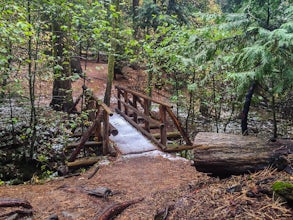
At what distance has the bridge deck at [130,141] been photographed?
7430mm

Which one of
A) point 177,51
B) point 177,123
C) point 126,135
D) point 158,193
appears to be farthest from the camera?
point 126,135

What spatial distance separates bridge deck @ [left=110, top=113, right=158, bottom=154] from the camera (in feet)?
24.4

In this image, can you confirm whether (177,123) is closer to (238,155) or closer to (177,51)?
(177,51)

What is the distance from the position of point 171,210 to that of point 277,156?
145 centimetres

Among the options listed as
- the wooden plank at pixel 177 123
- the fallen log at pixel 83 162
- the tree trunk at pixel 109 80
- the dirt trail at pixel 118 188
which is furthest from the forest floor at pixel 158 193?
the tree trunk at pixel 109 80

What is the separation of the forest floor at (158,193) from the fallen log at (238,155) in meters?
0.12

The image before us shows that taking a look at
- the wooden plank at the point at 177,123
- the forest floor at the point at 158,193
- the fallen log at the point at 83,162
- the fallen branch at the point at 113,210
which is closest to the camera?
the forest floor at the point at 158,193

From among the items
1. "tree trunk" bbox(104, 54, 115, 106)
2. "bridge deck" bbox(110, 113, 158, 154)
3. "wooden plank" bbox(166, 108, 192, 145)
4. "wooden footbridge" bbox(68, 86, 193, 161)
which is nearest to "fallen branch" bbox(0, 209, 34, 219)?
"wooden footbridge" bbox(68, 86, 193, 161)

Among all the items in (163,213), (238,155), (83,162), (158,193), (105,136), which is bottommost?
(83,162)

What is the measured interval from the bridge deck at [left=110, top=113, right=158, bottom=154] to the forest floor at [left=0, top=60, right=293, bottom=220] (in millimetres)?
394

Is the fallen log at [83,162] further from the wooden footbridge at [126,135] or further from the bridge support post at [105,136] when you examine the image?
the bridge support post at [105,136]

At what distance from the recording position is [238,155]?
329 cm

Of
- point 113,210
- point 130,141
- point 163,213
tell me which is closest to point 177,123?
point 130,141

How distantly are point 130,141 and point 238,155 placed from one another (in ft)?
16.7
